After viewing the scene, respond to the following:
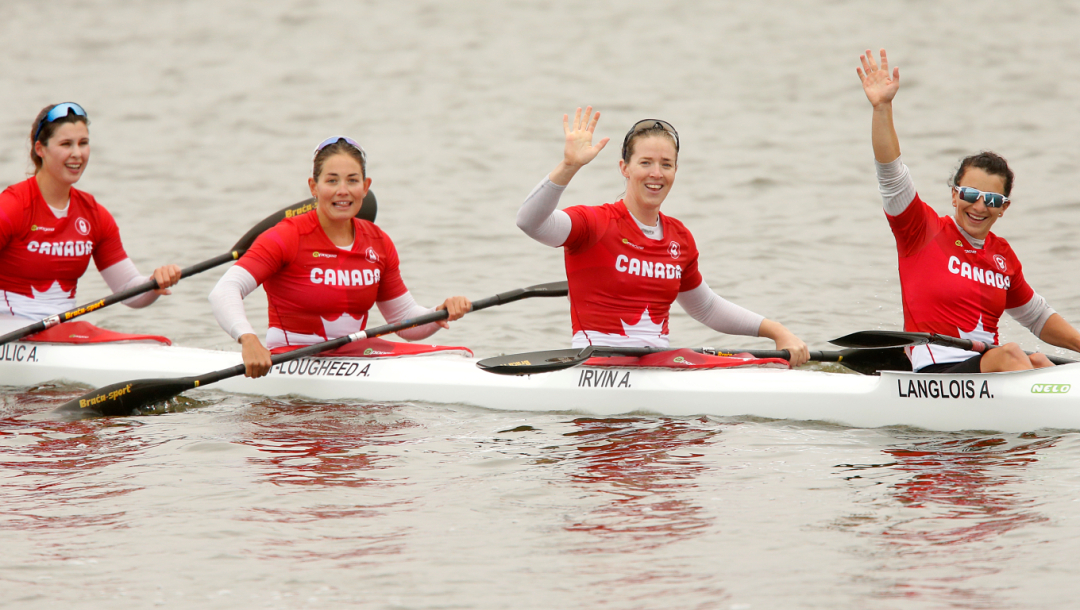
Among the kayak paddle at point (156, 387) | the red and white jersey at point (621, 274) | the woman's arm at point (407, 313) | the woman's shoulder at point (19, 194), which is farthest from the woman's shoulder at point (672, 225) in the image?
the woman's shoulder at point (19, 194)

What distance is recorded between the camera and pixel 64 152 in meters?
7.68

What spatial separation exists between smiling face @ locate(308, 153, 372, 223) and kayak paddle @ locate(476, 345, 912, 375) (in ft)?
3.98

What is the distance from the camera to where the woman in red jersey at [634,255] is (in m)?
6.34

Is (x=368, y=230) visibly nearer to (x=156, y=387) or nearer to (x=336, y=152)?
(x=336, y=152)

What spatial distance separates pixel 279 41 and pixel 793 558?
67.0 ft

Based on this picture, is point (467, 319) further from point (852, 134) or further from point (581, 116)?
point (852, 134)

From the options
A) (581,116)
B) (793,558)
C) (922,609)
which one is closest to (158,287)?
(581,116)

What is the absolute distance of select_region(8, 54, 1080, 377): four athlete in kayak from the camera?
20.2 feet

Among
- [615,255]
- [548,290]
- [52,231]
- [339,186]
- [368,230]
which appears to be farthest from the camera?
[52,231]

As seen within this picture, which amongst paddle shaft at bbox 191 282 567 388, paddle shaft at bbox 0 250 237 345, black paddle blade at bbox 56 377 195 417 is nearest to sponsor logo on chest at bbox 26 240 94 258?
paddle shaft at bbox 0 250 237 345

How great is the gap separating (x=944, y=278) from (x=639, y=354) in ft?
5.34

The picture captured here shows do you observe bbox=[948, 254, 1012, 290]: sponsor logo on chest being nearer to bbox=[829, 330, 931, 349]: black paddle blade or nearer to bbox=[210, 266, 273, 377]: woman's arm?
bbox=[829, 330, 931, 349]: black paddle blade

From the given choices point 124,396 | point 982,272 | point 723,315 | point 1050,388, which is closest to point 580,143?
point 723,315

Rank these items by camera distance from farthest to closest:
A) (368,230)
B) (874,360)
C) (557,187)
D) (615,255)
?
(368,230) → (874,360) → (615,255) → (557,187)
